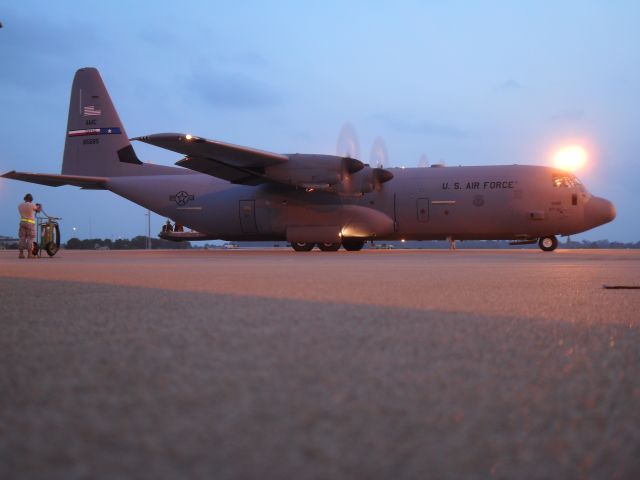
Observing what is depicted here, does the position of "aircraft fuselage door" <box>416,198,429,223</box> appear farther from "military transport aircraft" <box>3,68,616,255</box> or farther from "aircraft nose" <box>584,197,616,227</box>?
"aircraft nose" <box>584,197,616,227</box>

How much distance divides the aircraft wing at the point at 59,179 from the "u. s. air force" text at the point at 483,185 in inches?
429

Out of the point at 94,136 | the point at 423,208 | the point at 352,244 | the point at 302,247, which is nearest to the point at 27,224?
the point at 302,247

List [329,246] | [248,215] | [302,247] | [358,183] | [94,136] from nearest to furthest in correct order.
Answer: [358,183], [329,246], [302,247], [248,215], [94,136]

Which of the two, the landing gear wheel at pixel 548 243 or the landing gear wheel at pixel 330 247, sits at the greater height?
the landing gear wheel at pixel 548 243

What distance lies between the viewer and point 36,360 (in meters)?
1.28

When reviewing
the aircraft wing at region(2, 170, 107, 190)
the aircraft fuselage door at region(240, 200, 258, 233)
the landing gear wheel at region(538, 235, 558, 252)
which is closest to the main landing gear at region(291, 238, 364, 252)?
the aircraft fuselage door at region(240, 200, 258, 233)

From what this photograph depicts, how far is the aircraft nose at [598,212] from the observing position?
14211mm

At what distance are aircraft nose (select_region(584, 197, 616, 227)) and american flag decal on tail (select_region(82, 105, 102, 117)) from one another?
15.6m

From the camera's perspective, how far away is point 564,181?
14.2 m

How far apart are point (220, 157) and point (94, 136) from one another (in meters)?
6.86

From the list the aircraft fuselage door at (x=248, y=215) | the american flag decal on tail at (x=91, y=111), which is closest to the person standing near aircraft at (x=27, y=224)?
the aircraft fuselage door at (x=248, y=215)

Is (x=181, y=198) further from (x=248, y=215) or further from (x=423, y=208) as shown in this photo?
(x=423, y=208)

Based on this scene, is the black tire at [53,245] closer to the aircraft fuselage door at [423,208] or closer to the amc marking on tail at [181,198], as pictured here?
the amc marking on tail at [181,198]

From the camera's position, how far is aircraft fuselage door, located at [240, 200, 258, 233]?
1553 centimetres
